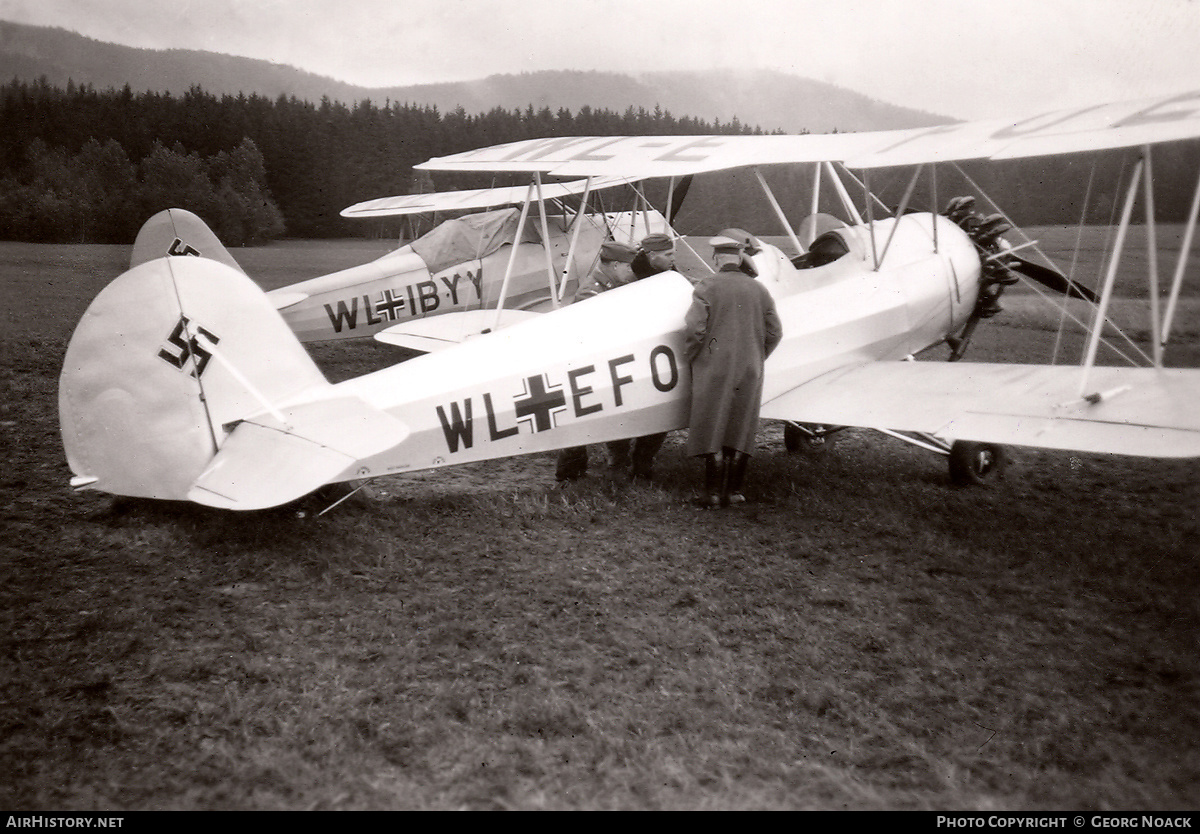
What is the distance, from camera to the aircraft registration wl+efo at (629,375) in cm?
347

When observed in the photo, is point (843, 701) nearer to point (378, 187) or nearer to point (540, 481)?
point (540, 481)

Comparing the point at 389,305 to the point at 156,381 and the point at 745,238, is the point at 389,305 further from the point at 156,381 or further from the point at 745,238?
the point at 156,381

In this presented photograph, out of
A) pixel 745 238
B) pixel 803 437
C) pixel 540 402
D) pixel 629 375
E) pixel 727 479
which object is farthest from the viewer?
pixel 803 437

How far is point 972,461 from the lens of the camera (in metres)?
5.11

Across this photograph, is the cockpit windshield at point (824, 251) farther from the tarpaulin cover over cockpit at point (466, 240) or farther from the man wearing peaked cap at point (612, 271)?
the tarpaulin cover over cockpit at point (466, 240)

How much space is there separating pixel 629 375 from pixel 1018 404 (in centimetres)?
212

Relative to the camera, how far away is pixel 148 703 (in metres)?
2.59

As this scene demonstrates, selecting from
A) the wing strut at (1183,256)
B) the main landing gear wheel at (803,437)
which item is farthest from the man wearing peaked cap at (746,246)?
the wing strut at (1183,256)

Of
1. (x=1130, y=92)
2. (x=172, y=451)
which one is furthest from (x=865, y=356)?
(x=172, y=451)

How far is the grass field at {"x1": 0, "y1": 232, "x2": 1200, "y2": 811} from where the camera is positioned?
2266 mm

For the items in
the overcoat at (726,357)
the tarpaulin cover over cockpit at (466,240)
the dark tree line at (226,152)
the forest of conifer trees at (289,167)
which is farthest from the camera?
the tarpaulin cover over cockpit at (466,240)

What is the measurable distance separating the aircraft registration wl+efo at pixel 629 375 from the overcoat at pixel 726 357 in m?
0.22

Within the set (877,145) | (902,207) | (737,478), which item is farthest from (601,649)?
(877,145)

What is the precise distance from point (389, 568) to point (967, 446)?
3729 mm
